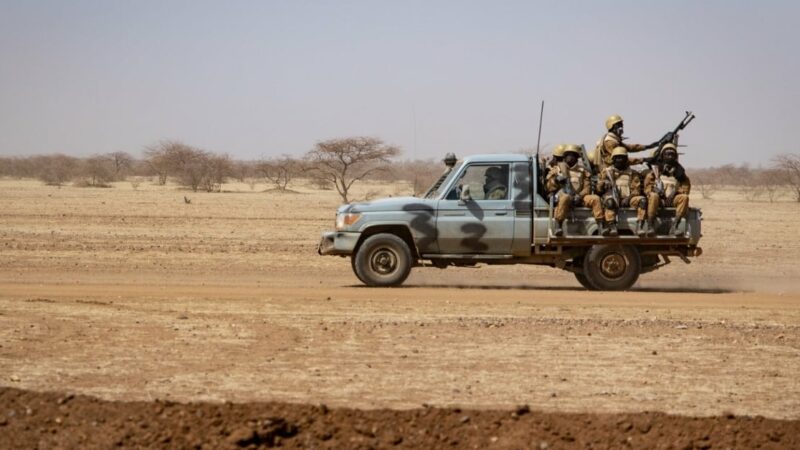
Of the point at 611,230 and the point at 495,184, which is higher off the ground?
the point at 495,184

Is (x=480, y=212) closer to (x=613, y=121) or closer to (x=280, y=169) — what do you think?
(x=613, y=121)

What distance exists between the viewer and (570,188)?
1606 cm

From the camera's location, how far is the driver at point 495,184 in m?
16.3

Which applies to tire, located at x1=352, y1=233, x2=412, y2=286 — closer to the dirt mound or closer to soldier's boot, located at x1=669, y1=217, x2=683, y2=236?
soldier's boot, located at x1=669, y1=217, x2=683, y2=236

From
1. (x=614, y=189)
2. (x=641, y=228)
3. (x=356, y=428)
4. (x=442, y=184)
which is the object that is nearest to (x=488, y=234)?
(x=442, y=184)

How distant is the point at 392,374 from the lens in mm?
10031

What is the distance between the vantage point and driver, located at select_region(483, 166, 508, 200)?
643 inches

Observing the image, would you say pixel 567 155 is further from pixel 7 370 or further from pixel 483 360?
pixel 7 370

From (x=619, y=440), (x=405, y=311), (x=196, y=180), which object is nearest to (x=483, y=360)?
(x=619, y=440)

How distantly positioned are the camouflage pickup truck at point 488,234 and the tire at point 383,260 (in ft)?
0.05

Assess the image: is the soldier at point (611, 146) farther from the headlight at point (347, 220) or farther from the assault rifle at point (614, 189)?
the headlight at point (347, 220)

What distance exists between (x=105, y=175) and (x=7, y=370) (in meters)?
70.2

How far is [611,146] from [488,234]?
2.11 m

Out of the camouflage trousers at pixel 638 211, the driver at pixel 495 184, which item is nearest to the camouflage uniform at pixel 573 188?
the camouflage trousers at pixel 638 211
